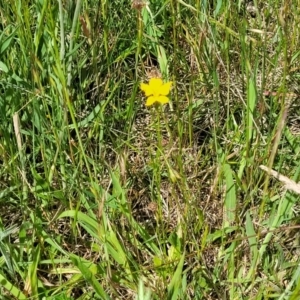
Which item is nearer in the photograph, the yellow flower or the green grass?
the yellow flower

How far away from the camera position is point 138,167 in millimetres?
1477

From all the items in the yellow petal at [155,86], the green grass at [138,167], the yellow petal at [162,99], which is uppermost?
the yellow petal at [155,86]

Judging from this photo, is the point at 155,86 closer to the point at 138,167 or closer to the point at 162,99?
the point at 162,99

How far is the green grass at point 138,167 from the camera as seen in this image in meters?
1.22

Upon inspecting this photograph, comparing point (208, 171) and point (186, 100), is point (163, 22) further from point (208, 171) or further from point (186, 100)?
point (208, 171)

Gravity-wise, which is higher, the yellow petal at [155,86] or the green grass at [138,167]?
the yellow petal at [155,86]

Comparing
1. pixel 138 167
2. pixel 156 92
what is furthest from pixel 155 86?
pixel 138 167

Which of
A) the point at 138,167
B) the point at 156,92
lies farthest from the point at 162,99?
the point at 138,167

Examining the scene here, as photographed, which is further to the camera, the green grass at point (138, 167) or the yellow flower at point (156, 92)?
the green grass at point (138, 167)

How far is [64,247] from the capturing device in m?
1.31

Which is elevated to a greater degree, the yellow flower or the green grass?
the yellow flower

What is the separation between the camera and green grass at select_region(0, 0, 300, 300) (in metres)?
1.22

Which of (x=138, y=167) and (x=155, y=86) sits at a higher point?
(x=155, y=86)

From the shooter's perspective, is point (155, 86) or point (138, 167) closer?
point (155, 86)
